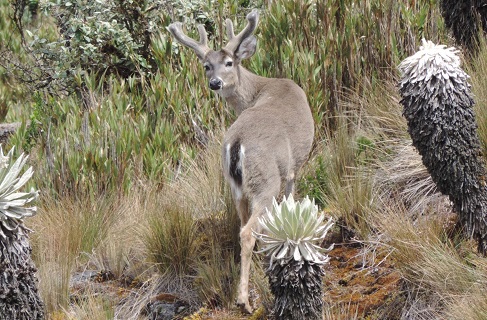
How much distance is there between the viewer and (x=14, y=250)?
18.9ft

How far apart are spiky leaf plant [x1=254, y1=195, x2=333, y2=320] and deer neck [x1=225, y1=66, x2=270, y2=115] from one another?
2.96 m

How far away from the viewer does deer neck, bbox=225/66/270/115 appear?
27.8 feet

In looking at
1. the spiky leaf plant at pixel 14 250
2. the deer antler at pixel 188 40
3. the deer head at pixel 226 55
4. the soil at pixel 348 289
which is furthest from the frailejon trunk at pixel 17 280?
the deer antler at pixel 188 40

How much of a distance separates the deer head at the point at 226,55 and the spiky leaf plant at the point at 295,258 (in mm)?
2975

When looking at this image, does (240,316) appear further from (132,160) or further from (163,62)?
(163,62)

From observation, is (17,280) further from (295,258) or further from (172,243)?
(295,258)

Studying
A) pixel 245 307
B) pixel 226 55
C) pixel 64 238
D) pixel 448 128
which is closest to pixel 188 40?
pixel 226 55

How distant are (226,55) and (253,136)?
1.93 metres

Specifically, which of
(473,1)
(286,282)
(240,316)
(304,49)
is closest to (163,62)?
(304,49)

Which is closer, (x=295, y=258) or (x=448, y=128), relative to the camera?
(x=295, y=258)

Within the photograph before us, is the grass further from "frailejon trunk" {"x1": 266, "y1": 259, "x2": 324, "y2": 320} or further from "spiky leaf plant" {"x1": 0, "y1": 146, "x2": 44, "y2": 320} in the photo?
"spiky leaf plant" {"x1": 0, "y1": 146, "x2": 44, "y2": 320}

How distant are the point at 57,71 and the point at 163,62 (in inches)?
64.3

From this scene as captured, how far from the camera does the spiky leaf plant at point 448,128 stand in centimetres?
599

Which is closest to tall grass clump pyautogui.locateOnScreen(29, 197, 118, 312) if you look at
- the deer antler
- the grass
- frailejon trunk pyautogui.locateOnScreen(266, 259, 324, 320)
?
the grass
